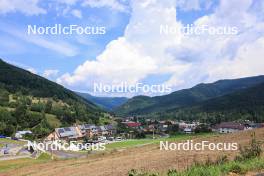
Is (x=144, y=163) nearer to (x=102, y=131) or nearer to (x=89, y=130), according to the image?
(x=89, y=130)

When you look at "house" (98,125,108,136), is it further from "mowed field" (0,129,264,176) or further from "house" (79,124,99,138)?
"mowed field" (0,129,264,176)

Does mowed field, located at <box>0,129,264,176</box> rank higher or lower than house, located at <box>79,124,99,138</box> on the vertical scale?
lower

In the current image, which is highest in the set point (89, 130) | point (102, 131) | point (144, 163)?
point (89, 130)

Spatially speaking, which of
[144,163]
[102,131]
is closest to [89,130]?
[102,131]

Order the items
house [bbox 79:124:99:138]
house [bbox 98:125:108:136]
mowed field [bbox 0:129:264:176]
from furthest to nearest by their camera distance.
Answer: house [bbox 98:125:108:136] < house [bbox 79:124:99:138] < mowed field [bbox 0:129:264:176]

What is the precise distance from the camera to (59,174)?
26.9 meters

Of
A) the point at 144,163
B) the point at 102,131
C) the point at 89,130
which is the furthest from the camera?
the point at 102,131

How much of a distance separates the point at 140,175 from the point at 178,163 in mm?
7942

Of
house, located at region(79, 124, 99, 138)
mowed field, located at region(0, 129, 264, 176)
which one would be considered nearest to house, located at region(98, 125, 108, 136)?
house, located at region(79, 124, 99, 138)

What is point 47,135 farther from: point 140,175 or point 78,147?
point 140,175

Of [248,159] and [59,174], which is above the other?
[248,159]

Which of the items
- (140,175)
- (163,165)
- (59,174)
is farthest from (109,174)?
(140,175)

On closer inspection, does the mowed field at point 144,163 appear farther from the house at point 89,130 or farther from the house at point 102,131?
the house at point 102,131

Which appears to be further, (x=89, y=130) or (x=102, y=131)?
(x=102, y=131)
